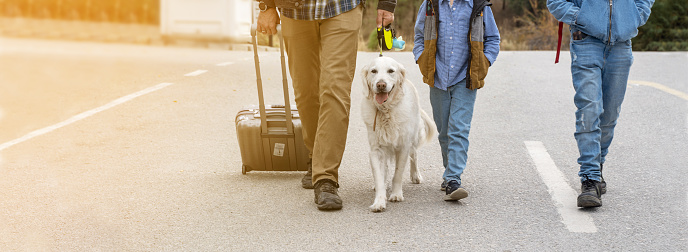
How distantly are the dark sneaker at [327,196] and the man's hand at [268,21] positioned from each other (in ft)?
3.47

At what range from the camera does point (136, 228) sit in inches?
160

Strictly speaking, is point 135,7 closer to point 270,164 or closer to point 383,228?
point 383,228

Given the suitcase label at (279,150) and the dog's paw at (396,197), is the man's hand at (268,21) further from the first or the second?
the dog's paw at (396,197)

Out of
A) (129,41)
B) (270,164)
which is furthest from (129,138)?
(129,41)

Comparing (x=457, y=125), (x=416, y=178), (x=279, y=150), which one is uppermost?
(x=457, y=125)

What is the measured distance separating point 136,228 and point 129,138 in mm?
3305

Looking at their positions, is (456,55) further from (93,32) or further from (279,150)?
(93,32)

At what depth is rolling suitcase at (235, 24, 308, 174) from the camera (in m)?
5.16

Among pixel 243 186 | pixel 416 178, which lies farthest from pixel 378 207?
pixel 243 186

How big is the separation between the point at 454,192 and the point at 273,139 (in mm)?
1425

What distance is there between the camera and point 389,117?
467cm

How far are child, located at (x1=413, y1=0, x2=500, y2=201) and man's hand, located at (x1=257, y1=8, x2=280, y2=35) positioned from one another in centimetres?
98

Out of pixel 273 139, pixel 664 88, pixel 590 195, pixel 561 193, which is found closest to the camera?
pixel 590 195

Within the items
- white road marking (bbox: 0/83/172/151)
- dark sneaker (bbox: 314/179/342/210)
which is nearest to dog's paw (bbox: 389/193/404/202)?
dark sneaker (bbox: 314/179/342/210)
